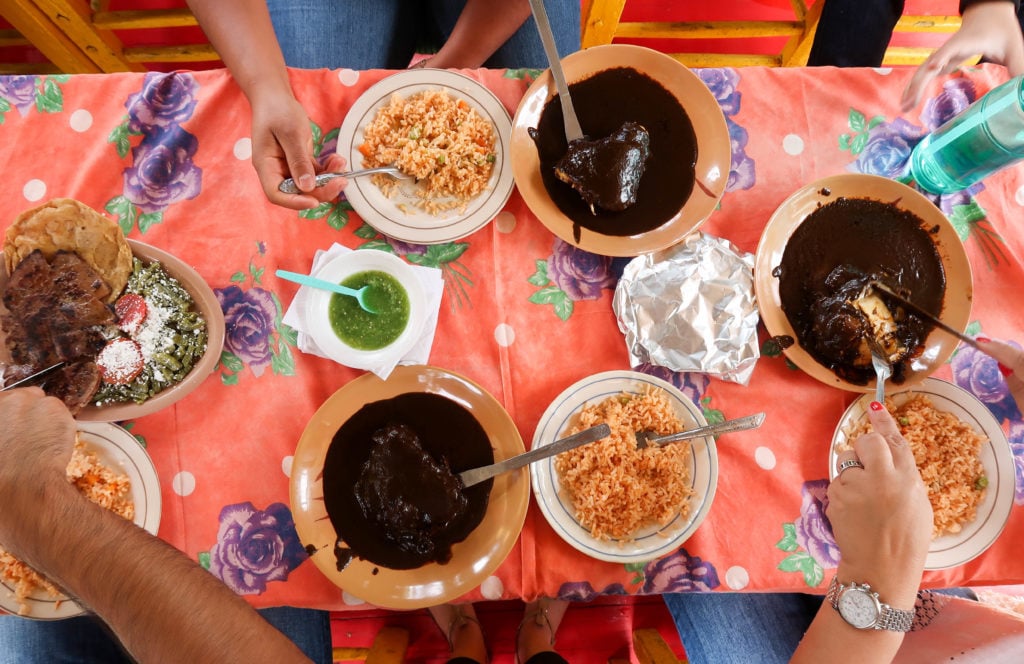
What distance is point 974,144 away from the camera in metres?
1.47

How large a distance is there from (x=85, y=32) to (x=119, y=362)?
2166 millimetres

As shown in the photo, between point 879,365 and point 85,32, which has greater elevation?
point 85,32

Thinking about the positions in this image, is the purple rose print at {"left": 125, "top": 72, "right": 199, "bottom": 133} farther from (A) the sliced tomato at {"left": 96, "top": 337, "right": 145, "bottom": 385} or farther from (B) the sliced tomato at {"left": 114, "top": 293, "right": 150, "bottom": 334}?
(A) the sliced tomato at {"left": 96, "top": 337, "right": 145, "bottom": 385}

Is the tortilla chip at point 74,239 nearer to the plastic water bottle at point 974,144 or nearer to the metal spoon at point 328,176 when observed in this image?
the metal spoon at point 328,176

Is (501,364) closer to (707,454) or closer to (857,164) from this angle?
(707,454)

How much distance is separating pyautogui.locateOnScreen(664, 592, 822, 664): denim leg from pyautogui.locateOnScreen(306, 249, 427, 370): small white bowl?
1.33 meters

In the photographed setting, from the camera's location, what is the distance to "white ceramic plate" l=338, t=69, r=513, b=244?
1512mm

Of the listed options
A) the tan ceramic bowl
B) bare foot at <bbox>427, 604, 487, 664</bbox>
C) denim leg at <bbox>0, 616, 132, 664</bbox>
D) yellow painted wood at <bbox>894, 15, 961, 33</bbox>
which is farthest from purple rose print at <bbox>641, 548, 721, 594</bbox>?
yellow painted wood at <bbox>894, 15, 961, 33</bbox>

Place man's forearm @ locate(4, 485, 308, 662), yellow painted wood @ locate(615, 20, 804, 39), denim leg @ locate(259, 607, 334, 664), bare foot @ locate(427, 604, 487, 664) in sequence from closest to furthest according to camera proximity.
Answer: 1. man's forearm @ locate(4, 485, 308, 662)
2. denim leg @ locate(259, 607, 334, 664)
3. bare foot @ locate(427, 604, 487, 664)
4. yellow painted wood @ locate(615, 20, 804, 39)

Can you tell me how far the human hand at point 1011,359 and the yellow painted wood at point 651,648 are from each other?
1.36 metres

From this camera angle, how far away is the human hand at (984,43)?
64.9 inches

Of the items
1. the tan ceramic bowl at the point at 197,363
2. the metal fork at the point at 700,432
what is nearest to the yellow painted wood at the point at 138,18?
the tan ceramic bowl at the point at 197,363

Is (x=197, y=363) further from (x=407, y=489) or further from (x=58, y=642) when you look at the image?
(x=58, y=642)

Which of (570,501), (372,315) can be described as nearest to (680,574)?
(570,501)
